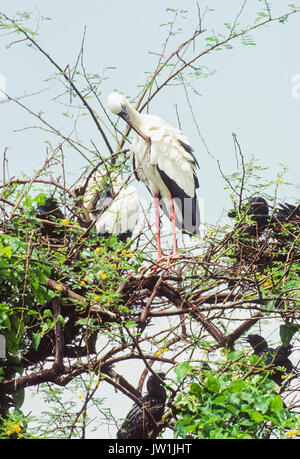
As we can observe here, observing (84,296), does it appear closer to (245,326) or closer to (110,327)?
(110,327)

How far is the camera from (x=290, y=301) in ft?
15.1

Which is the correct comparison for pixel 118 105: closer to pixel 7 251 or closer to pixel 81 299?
pixel 81 299

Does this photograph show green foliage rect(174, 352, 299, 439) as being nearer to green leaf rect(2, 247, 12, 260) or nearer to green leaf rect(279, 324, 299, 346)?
green leaf rect(279, 324, 299, 346)

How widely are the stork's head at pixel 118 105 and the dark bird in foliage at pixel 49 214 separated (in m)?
1.18

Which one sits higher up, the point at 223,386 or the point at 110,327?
the point at 110,327

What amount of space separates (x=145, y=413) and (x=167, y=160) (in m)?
2.13

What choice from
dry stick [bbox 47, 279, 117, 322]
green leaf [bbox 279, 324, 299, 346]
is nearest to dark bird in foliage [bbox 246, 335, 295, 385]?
green leaf [bbox 279, 324, 299, 346]

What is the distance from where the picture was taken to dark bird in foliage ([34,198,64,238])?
4820mm

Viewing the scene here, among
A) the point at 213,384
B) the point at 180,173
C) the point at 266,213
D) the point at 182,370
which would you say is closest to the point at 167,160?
the point at 180,173

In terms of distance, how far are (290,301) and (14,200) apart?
1.86 metres

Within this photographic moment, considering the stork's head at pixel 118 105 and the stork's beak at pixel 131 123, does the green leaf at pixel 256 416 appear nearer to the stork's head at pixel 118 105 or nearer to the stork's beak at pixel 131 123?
the stork's beak at pixel 131 123

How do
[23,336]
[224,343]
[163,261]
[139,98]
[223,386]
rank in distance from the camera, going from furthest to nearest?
[139,98]
[163,261]
[224,343]
[23,336]
[223,386]

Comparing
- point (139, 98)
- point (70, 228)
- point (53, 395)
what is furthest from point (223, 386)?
point (139, 98)

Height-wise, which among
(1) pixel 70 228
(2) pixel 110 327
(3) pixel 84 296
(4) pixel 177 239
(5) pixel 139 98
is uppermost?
(5) pixel 139 98
